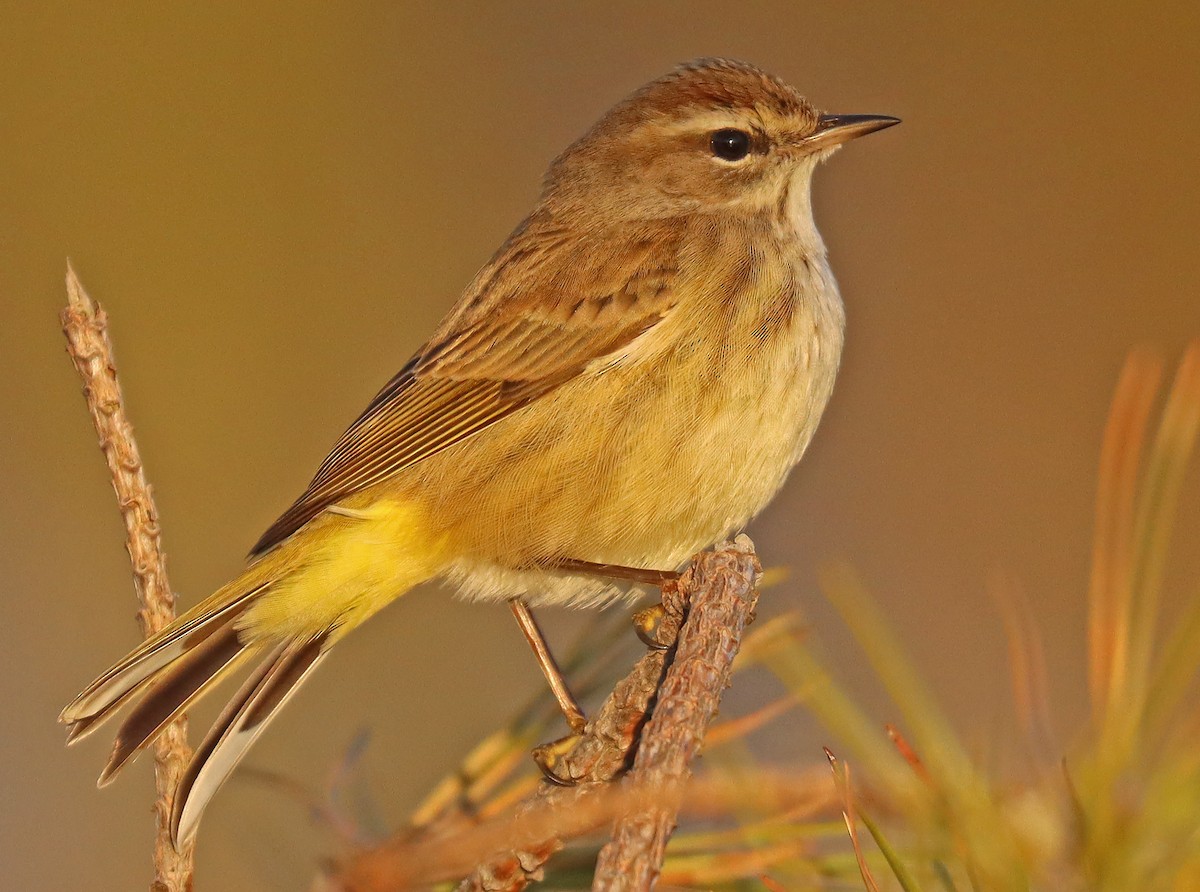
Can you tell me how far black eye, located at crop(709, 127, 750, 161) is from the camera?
3539 millimetres

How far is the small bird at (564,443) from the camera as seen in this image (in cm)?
287

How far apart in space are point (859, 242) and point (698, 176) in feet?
3.02

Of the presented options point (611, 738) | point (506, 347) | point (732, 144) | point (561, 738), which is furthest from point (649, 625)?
point (732, 144)

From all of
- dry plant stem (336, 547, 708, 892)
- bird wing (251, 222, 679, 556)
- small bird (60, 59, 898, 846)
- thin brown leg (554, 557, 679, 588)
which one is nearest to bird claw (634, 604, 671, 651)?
dry plant stem (336, 547, 708, 892)

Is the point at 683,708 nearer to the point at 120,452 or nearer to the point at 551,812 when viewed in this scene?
the point at 551,812

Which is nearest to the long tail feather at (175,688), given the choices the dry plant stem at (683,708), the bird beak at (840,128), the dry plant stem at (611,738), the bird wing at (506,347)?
the bird wing at (506,347)

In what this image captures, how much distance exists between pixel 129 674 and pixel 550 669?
0.79 m

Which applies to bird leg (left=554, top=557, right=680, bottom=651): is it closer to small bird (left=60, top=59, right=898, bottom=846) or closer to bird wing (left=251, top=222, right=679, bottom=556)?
small bird (left=60, top=59, right=898, bottom=846)

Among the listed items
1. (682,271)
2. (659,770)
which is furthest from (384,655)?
(659,770)

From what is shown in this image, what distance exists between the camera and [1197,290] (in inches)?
151

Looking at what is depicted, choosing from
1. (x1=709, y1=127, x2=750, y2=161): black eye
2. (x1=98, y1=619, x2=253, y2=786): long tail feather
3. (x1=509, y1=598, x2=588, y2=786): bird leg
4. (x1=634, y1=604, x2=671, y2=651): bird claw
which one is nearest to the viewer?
(x1=509, y1=598, x2=588, y2=786): bird leg

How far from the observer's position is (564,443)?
297cm

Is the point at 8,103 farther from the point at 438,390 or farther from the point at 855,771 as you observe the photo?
the point at 855,771

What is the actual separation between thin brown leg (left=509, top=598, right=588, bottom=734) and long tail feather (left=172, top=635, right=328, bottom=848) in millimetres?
477
